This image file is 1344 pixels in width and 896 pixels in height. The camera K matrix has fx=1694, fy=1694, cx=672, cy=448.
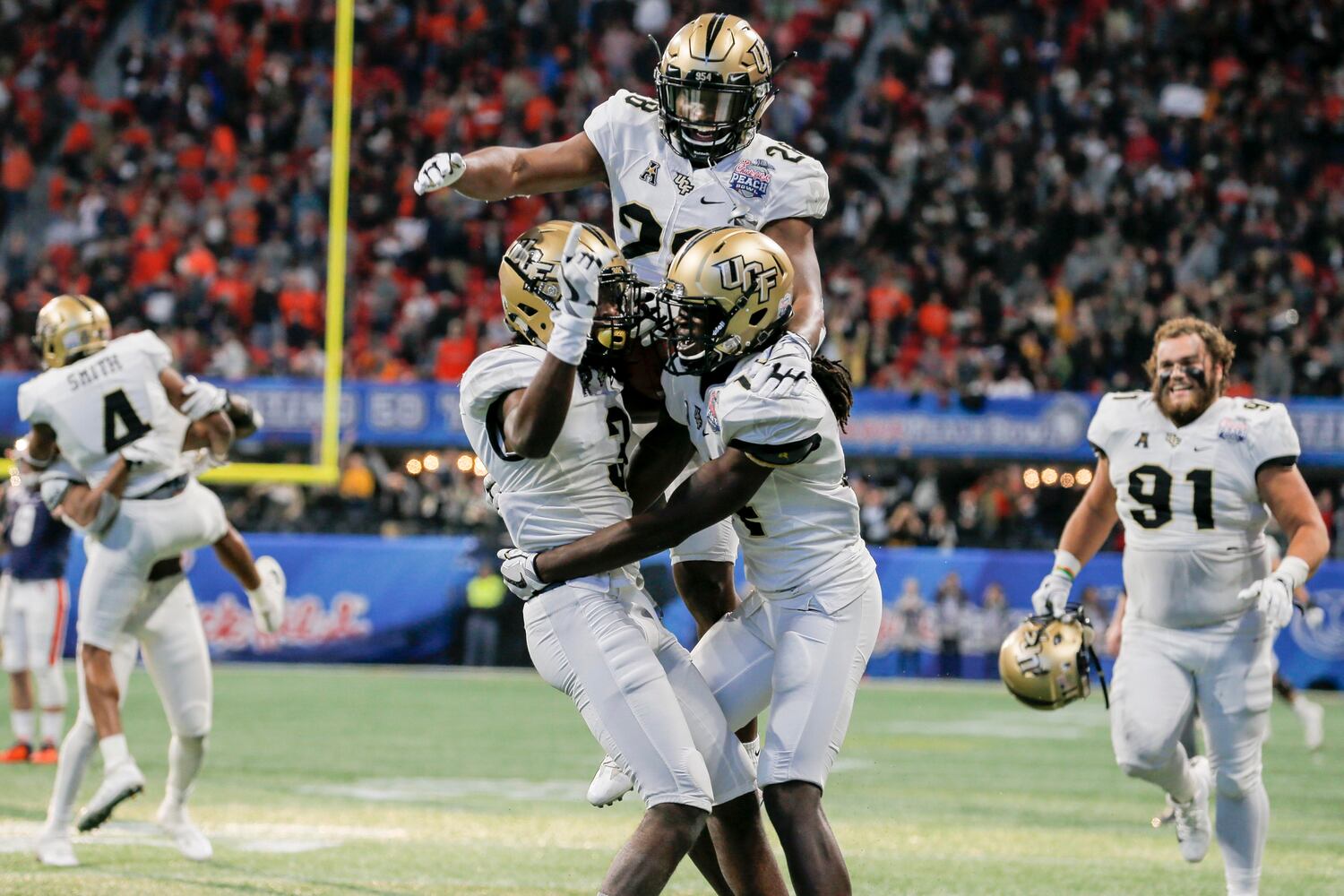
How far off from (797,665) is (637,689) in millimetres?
439

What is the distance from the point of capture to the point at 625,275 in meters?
4.10

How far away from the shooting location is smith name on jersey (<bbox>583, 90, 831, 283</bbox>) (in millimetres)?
4906

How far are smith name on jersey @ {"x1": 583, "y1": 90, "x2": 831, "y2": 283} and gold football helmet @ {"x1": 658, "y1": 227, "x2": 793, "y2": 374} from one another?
733 mm

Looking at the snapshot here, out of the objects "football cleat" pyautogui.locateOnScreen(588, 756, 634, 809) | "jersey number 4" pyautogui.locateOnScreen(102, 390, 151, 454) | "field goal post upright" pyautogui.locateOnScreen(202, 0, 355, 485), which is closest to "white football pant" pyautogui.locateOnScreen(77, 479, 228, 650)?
"jersey number 4" pyautogui.locateOnScreen(102, 390, 151, 454)

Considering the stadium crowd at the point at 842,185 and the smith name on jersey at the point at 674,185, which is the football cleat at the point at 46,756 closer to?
the smith name on jersey at the point at 674,185

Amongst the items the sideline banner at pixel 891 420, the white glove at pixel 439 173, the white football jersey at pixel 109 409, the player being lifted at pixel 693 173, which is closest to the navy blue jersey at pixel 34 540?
the white football jersey at pixel 109 409

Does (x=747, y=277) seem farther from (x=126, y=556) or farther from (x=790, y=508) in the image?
(x=126, y=556)

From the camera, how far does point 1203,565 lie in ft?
18.4

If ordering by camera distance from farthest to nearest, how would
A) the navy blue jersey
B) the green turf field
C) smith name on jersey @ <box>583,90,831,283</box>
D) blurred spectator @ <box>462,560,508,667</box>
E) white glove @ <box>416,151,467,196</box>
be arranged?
1. blurred spectator @ <box>462,560,508,667</box>
2. the navy blue jersey
3. the green turf field
4. smith name on jersey @ <box>583,90,831,283</box>
5. white glove @ <box>416,151,467,196</box>

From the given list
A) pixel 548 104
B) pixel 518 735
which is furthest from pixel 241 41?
pixel 518 735

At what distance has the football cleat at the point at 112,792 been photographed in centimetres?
613

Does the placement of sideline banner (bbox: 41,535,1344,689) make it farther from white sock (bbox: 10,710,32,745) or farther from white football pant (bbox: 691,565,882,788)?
white football pant (bbox: 691,565,882,788)

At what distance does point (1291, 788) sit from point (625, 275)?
21.0 ft

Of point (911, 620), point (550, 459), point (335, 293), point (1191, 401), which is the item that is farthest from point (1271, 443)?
point (335, 293)
